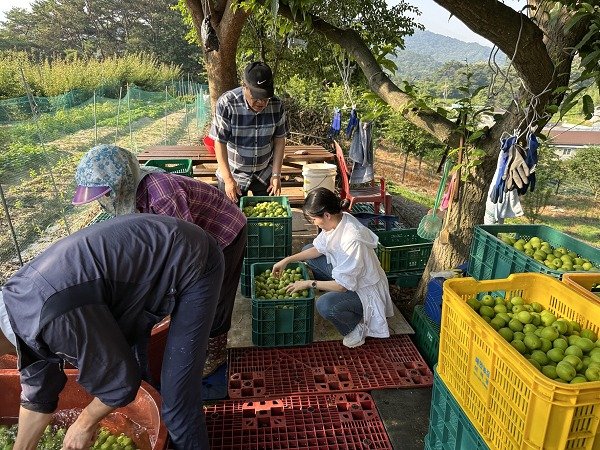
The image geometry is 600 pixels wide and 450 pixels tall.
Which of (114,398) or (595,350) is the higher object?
(595,350)

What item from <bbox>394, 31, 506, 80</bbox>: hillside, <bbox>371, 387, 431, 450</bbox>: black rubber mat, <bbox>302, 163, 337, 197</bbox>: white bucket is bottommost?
<bbox>371, 387, 431, 450</bbox>: black rubber mat

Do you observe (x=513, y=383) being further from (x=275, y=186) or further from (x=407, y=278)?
(x=275, y=186)

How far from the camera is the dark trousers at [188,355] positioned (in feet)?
6.36

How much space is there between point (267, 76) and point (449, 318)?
2.46 metres

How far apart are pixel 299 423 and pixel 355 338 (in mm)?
926

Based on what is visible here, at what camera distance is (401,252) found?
4.40 meters

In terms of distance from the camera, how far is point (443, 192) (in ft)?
13.5

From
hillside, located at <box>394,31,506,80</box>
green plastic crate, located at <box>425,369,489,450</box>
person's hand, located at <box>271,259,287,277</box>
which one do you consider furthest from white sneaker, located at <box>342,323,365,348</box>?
hillside, located at <box>394,31,506,80</box>

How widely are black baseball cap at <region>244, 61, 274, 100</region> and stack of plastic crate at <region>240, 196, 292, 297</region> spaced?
1039mm

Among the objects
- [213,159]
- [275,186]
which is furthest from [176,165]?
[275,186]

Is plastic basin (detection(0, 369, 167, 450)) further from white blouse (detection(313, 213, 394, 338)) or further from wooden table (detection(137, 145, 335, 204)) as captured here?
wooden table (detection(137, 145, 335, 204))

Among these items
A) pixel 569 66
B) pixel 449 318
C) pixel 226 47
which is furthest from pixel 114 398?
pixel 226 47

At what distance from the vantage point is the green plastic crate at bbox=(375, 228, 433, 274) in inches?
171

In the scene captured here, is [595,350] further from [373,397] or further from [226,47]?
[226,47]
